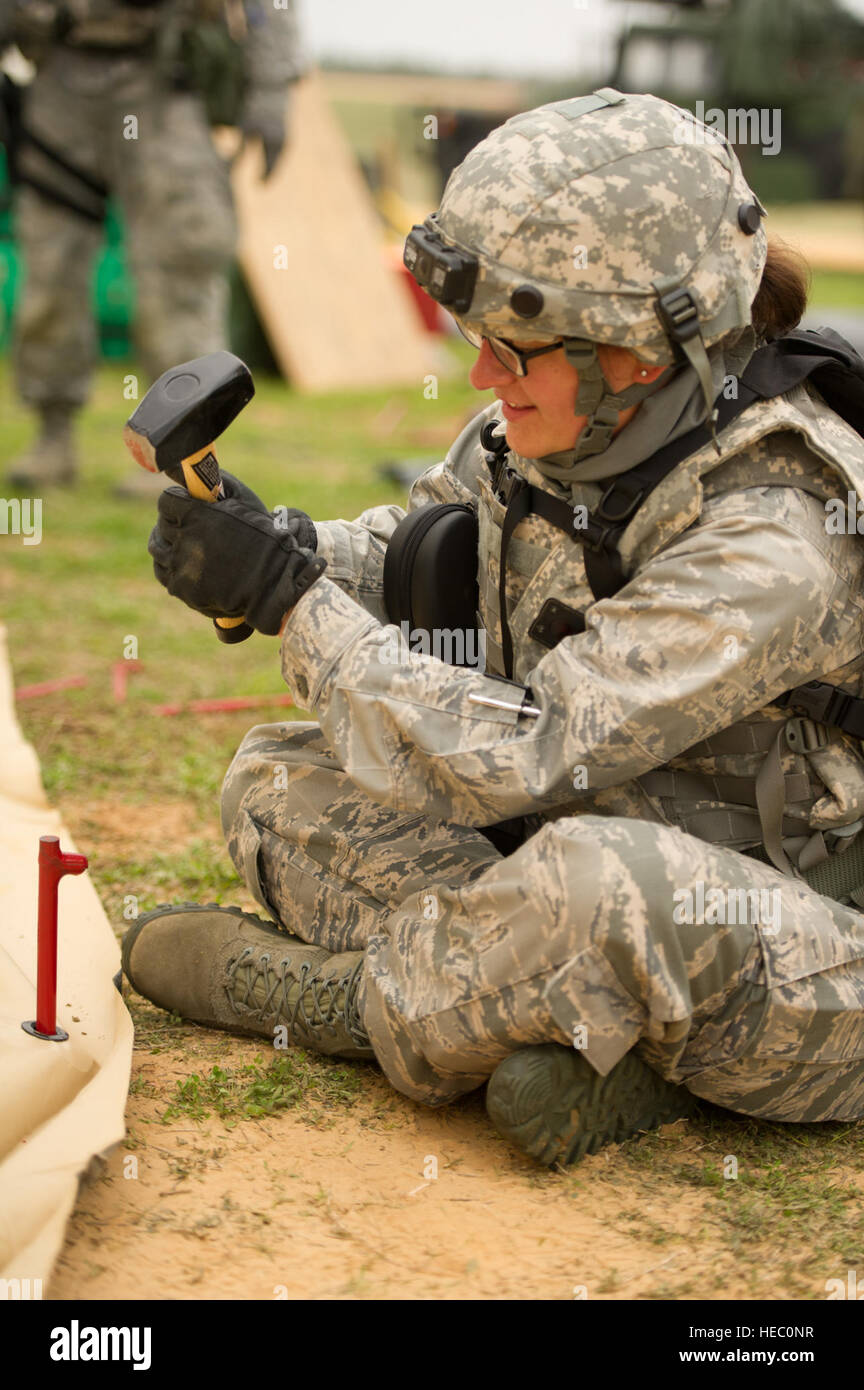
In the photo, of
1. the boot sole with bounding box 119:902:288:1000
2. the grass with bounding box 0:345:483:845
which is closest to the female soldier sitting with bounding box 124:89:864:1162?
the boot sole with bounding box 119:902:288:1000

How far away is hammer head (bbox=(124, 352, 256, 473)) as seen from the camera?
87.2 inches

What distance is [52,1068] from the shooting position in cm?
219

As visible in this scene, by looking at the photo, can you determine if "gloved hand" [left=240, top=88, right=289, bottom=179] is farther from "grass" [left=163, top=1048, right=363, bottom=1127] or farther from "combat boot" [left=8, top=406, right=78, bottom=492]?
"grass" [left=163, top=1048, right=363, bottom=1127]

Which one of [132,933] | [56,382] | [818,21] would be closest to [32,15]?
[56,382]

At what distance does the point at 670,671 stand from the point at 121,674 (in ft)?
9.33

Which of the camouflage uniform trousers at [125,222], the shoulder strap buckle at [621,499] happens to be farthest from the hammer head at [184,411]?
the camouflage uniform trousers at [125,222]

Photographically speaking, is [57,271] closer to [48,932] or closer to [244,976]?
[244,976]

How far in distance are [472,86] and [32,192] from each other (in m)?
34.0

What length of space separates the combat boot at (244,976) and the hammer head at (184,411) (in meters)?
0.87

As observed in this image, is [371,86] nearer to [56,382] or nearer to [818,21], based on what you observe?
[818,21]

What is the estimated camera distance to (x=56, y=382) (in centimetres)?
677

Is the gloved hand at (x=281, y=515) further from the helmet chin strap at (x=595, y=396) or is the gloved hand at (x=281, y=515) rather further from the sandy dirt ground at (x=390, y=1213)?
the sandy dirt ground at (x=390, y=1213)
